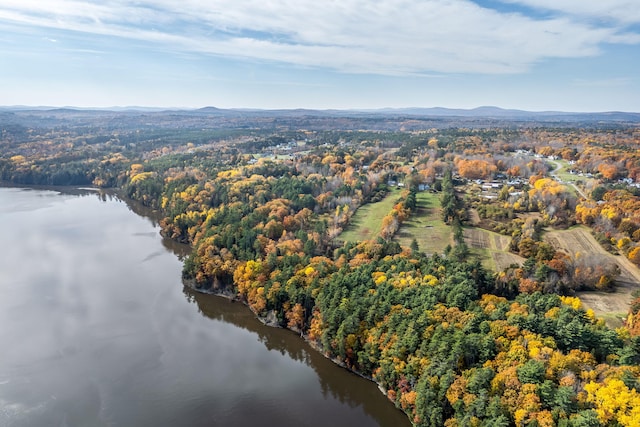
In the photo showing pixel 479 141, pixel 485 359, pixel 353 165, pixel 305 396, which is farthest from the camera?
pixel 479 141

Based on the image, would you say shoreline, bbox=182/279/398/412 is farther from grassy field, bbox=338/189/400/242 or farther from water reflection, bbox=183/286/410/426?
grassy field, bbox=338/189/400/242

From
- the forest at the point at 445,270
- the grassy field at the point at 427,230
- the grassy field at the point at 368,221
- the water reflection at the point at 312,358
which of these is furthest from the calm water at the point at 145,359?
A: the grassy field at the point at 427,230

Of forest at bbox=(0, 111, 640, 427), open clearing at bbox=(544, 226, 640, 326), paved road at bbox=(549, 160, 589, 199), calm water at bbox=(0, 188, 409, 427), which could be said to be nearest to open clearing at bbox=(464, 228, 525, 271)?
forest at bbox=(0, 111, 640, 427)

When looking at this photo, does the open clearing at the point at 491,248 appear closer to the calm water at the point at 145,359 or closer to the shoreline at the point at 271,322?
the shoreline at the point at 271,322

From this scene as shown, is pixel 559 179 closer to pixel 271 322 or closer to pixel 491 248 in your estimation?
pixel 491 248

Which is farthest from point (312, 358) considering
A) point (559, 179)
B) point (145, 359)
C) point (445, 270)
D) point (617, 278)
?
point (559, 179)

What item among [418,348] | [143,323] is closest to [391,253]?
[418,348]

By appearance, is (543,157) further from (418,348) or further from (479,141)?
(418,348)

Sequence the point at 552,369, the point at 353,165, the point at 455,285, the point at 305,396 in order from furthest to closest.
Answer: the point at 353,165 → the point at 455,285 → the point at 305,396 → the point at 552,369
